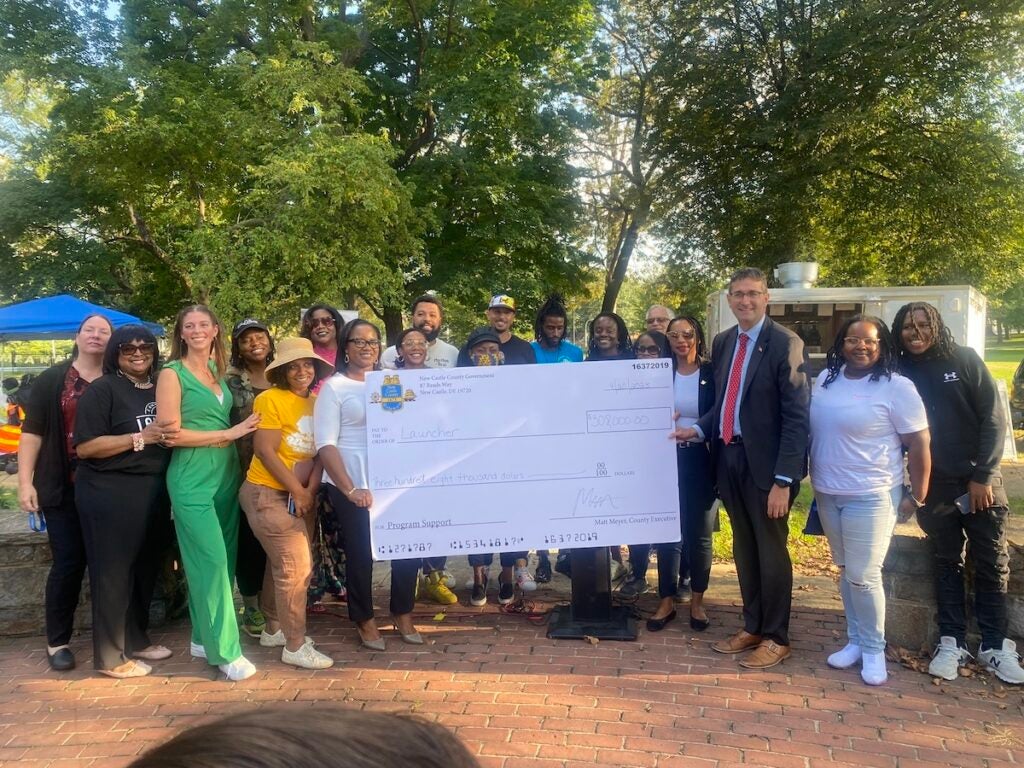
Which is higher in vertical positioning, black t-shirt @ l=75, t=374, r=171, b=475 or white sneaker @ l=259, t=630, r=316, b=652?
black t-shirt @ l=75, t=374, r=171, b=475

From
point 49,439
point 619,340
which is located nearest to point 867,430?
point 619,340

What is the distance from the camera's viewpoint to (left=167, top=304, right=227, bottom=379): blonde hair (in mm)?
4008

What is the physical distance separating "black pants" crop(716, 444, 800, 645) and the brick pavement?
0.88 ft

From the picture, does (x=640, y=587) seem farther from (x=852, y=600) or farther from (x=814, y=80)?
(x=814, y=80)

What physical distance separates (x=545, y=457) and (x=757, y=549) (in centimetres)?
134

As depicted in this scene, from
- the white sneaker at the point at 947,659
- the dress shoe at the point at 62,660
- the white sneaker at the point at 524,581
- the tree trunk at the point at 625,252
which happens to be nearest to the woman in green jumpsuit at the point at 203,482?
the dress shoe at the point at 62,660

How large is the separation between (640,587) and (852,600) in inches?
62.8

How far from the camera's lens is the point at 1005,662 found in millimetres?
3773

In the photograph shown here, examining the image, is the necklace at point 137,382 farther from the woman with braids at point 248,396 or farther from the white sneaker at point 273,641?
the white sneaker at point 273,641

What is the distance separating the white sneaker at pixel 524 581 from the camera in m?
5.25

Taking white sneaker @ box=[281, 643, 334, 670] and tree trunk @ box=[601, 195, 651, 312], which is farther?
tree trunk @ box=[601, 195, 651, 312]

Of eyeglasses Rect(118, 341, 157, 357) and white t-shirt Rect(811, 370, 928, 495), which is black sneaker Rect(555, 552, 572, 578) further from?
eyeglasses Rect(118, 341, 157, 357)

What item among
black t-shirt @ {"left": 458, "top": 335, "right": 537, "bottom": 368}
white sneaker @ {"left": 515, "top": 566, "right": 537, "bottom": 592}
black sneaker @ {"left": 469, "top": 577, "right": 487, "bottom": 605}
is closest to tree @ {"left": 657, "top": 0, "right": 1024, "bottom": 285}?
black t-shirt @ {"left": 458, "top": 335, "right": 537, "bottom": 368}

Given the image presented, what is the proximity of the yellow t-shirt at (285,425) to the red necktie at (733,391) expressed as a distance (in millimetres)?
2355
